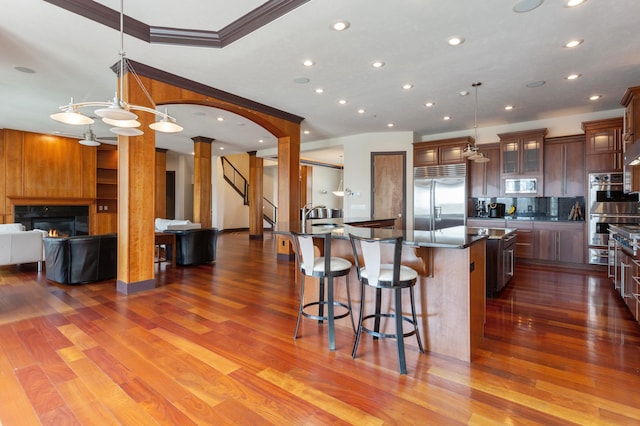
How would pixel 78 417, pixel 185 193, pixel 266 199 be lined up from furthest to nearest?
pixel 266 199 < pixel 185 193 < pixel 78 417

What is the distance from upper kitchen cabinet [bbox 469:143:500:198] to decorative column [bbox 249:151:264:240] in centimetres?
652

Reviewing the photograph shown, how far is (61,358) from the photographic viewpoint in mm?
2516

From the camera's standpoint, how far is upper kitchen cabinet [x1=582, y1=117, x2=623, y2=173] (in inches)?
222

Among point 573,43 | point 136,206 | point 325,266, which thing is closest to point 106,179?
point 136,206

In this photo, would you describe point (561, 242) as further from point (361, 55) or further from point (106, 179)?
point (106, 179)

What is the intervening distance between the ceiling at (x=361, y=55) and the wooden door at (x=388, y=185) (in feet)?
5.99

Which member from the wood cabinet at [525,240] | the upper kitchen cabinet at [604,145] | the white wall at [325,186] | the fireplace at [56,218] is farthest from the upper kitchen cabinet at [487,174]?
the fireplace at [56,218]

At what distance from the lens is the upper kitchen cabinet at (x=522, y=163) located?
6457mm

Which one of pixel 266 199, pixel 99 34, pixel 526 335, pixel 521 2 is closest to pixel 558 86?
pixel 521 2

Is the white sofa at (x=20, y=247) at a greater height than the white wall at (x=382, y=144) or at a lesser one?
lesser

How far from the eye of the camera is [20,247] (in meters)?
5.35

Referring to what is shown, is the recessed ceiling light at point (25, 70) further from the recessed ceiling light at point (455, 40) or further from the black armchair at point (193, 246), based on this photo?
the recessed ceiling light at point (455, 40)

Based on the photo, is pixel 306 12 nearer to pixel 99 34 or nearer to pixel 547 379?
pixel 99 34

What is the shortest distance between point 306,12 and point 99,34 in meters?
2.26
